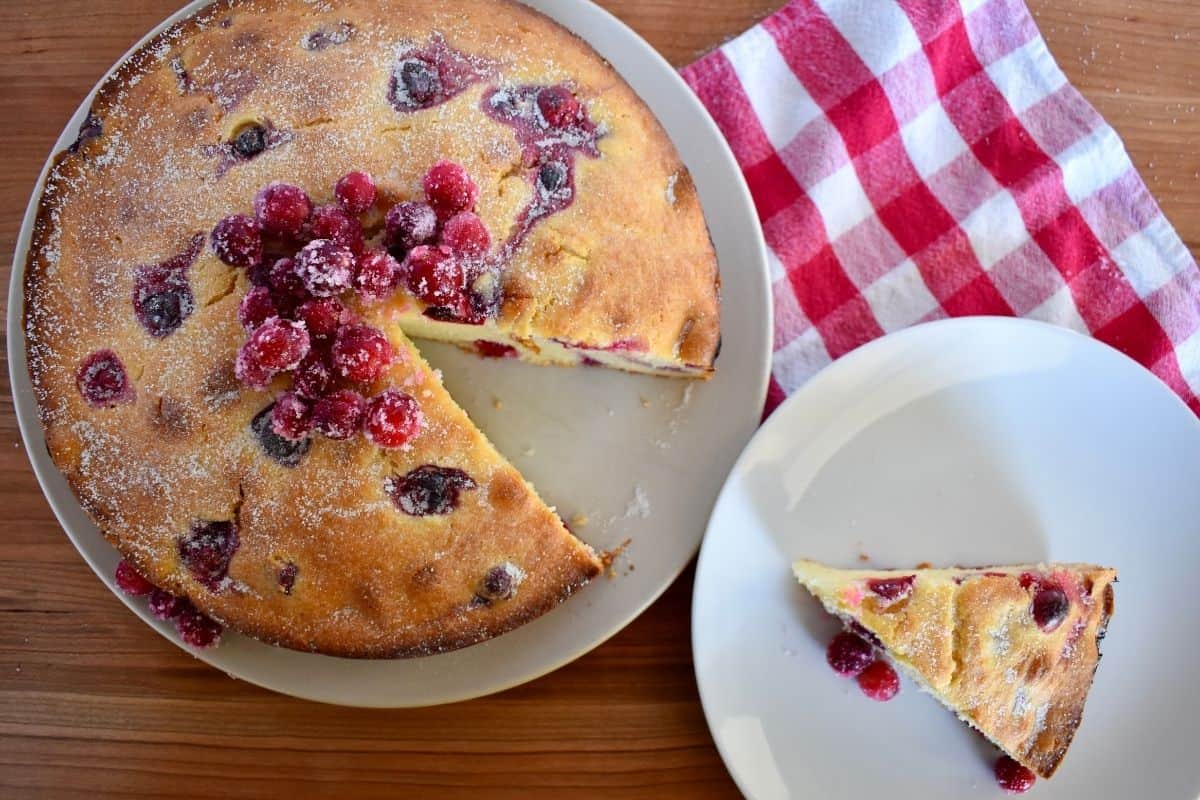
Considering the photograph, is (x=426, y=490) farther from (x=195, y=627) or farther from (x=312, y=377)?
(x=195, y=627)

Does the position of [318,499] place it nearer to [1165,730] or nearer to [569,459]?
[569,459]

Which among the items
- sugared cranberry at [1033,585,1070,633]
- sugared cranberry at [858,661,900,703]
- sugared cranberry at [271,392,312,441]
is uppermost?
sugared cranberry at [271,392,312,441]

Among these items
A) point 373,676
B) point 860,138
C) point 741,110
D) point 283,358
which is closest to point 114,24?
point 283,358

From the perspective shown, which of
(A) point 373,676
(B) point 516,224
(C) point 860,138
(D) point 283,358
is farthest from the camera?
(C) point 860,138

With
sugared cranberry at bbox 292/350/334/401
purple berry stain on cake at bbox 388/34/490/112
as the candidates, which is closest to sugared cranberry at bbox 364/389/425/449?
sugared cranberry at bbox 292/350/334/401

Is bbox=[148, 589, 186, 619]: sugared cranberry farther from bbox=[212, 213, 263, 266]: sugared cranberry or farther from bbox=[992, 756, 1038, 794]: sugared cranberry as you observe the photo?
bbox=[992, 756, 1038, 794]: sugared cranberry

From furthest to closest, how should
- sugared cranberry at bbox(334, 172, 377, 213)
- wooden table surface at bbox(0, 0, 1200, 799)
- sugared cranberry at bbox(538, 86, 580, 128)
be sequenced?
wooden table surface at bbox(0, 0, 1200, 799)
sugared cranberry at bbox(538, 86, 580, 128)
sugared cranberry at bbox(334, 172, 377, 213)

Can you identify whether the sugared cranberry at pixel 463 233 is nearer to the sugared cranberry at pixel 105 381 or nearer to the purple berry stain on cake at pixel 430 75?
the purple berry stain on cake at pixel 430 75
